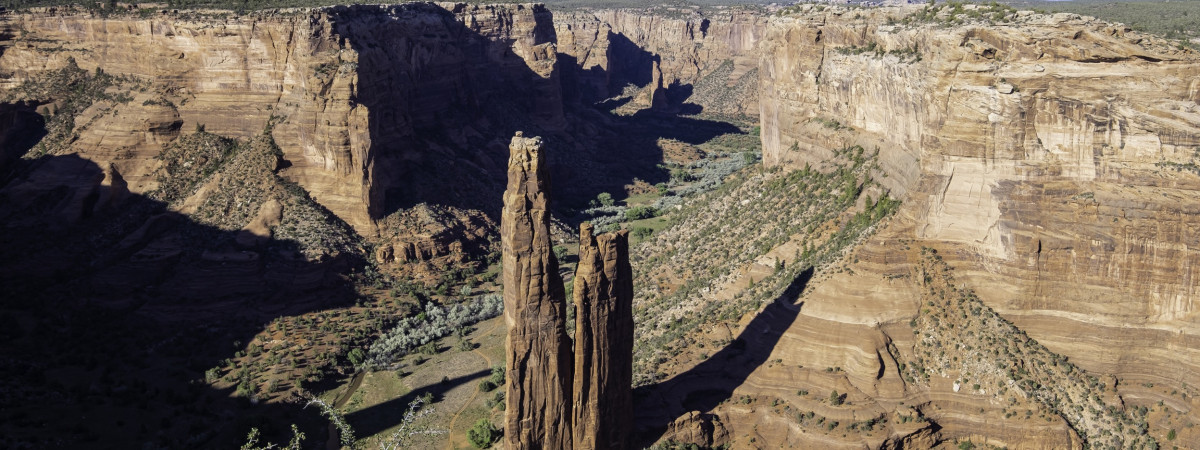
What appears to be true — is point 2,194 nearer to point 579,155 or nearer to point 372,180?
point 372,180

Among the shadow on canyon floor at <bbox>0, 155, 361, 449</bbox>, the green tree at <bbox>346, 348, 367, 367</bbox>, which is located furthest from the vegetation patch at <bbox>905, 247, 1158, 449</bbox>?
the green tree at <bbox>346, 348, 367, 367</bbox>

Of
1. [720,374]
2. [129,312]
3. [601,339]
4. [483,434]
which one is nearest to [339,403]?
[483,434]

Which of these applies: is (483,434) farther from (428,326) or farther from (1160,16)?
(1160,16)

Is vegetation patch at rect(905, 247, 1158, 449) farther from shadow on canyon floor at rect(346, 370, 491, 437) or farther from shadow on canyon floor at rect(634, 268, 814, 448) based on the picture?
shadow on canyon floor at rect(346, 370, 491, 437)

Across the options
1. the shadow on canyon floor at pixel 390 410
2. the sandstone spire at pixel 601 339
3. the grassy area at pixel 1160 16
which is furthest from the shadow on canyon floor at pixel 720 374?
the grassy area at pixel 1160 16

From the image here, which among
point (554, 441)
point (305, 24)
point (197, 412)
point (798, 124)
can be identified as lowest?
point (197, 412)

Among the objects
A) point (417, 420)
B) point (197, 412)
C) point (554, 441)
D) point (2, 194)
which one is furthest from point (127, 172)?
point (554, 441)

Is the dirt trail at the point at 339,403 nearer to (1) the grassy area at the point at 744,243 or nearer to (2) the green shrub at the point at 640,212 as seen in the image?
(1) the grassy area at the point at 744,243
